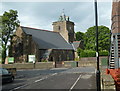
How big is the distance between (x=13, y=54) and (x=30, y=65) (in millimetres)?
16693

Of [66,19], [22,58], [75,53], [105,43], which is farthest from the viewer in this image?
[66,19]

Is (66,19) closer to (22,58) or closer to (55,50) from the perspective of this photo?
(55,50)

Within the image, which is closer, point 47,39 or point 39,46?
point 39,46

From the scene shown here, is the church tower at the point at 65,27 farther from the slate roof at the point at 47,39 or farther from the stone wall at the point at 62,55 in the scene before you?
the stone wall at the point at 62,55

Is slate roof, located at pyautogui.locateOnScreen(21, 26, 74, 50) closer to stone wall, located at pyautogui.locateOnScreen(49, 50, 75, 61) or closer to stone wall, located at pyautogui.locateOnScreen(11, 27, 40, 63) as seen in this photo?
stone wall, located at pyautogui.locateOnScreen(11, 27, 40, 63)

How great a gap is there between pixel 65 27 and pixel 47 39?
662 inches

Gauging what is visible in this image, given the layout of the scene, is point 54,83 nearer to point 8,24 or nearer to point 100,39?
point 8,24

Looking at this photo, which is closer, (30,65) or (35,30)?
(30,65)

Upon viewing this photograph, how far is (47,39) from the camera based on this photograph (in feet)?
204

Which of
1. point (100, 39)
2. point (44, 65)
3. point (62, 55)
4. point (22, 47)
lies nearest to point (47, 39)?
point (62, 55)

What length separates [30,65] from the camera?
4462 centimetres

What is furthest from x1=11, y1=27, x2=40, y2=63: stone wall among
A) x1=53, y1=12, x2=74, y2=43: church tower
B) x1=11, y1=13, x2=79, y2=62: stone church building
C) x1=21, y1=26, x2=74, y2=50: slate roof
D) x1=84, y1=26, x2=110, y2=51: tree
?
Answer: x1=84, y1=26, x2=110, y2=51: tree

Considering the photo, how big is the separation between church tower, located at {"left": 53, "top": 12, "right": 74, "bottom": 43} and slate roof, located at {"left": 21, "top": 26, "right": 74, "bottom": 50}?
4.72m

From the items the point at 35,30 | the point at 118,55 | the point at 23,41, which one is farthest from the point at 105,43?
the point at 118,55
